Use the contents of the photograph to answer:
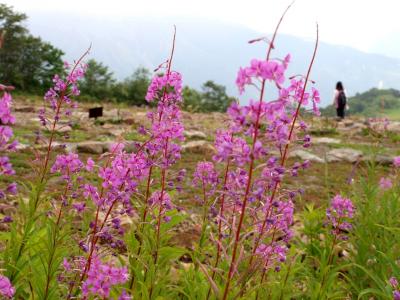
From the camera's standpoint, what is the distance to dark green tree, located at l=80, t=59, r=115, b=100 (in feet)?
145

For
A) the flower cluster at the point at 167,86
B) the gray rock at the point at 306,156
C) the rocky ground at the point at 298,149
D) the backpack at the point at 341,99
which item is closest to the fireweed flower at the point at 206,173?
the flower cluster at the point at 167,86

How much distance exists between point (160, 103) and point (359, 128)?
785 inches

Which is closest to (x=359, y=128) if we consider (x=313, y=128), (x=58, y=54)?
(x=313, y=128)

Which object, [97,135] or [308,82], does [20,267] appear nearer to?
[308,82]

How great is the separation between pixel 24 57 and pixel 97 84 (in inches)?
310

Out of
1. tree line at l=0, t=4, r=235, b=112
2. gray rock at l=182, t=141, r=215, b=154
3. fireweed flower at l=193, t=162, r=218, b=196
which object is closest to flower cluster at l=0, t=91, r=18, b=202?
fireweed flower at l=193, t=162, r=218, b=196

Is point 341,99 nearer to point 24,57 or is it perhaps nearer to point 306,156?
point 306,156

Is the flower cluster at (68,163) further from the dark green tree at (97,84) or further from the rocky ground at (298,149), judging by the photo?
the dark green tree at (97,84)

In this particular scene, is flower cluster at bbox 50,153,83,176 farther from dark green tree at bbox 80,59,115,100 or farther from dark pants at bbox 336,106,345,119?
dark green tree at bbox 80,59,115,100

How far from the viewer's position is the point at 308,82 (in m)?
2.79

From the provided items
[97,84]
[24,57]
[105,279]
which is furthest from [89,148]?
[97,84]

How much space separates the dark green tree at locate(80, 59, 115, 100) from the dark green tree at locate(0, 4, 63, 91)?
138 inches

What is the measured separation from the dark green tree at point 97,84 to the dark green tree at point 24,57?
11.5 feet

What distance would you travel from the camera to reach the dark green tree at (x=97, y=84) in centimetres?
4419
